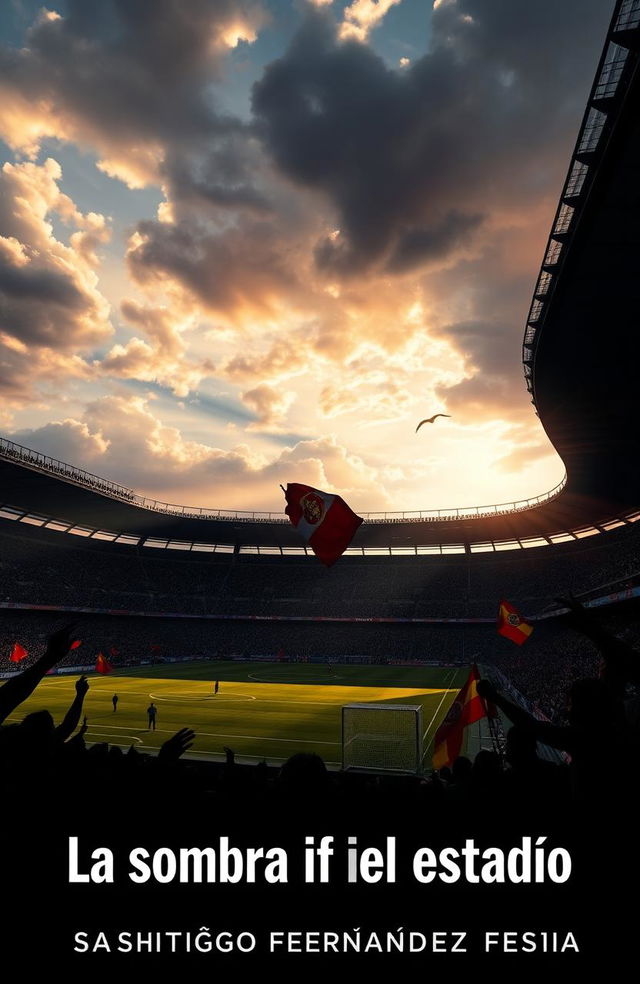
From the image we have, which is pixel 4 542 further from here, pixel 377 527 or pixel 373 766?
pixel 373 766

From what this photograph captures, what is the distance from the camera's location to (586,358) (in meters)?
23.4

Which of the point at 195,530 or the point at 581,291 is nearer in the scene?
the point at 581,291

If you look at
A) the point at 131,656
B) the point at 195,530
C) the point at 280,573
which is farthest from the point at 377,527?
the point at 131,656

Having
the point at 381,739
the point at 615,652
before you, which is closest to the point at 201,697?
the point at 381,739

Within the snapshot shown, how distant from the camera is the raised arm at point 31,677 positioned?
4191 millimetres

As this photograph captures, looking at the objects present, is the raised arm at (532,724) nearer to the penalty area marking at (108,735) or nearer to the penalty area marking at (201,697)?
the penalty area marking at (108,735)

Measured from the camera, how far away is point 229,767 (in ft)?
14.3

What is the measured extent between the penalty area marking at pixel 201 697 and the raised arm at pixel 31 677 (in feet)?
94.9

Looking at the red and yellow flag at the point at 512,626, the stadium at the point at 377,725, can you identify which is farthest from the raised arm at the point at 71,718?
the red and yellow flag at the point at 512,626

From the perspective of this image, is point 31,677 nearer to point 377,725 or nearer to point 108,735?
point 377,725

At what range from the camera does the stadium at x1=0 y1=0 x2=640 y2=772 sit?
Result: 18.4 metres

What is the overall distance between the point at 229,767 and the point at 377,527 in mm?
67851

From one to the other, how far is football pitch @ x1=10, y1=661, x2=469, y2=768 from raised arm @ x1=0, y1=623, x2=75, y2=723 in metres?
16.3

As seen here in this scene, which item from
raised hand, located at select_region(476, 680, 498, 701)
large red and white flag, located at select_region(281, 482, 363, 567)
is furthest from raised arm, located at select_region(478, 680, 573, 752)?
large red and white flag, located at select_region(281, 482, 363, 567)
